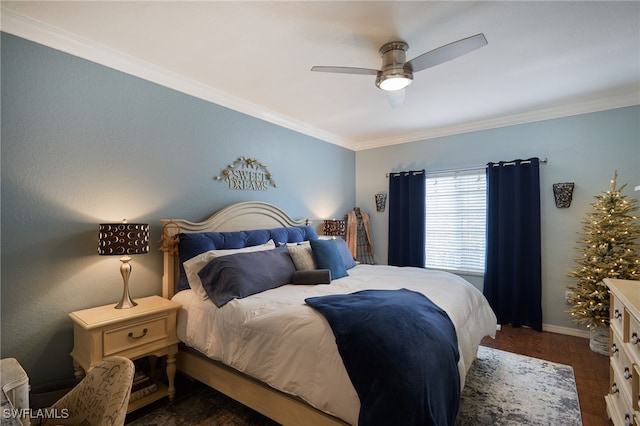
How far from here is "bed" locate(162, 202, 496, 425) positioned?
1528 millimetres

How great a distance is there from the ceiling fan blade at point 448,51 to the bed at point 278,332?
1.60 meters

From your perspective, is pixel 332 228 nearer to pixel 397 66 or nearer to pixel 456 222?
pixel 456 222

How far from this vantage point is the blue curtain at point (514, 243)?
357cm

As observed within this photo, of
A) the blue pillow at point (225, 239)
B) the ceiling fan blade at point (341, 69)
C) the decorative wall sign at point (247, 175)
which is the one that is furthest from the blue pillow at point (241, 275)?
the ceiling fan blade at point (341, 69)

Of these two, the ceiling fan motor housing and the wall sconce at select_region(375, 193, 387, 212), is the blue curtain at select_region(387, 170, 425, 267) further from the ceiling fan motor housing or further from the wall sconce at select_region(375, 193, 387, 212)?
the ceiling fan motor housing

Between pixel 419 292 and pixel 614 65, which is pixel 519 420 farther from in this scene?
pixel 614 65

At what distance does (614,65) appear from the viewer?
2.51 metres

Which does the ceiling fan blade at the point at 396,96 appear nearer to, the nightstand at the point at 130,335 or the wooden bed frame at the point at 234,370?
the wooden bed frame at the point at 234,370

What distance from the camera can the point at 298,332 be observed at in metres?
1.65

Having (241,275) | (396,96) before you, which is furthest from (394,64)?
(241,275)

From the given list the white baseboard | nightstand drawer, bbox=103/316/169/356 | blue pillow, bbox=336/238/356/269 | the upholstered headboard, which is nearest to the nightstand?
nightstand drawer, bbox=103/316/169/356

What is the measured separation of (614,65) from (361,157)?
3.19 meters

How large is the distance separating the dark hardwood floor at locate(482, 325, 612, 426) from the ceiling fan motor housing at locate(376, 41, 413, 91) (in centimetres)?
262

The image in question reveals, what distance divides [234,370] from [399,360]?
3.91 ft
